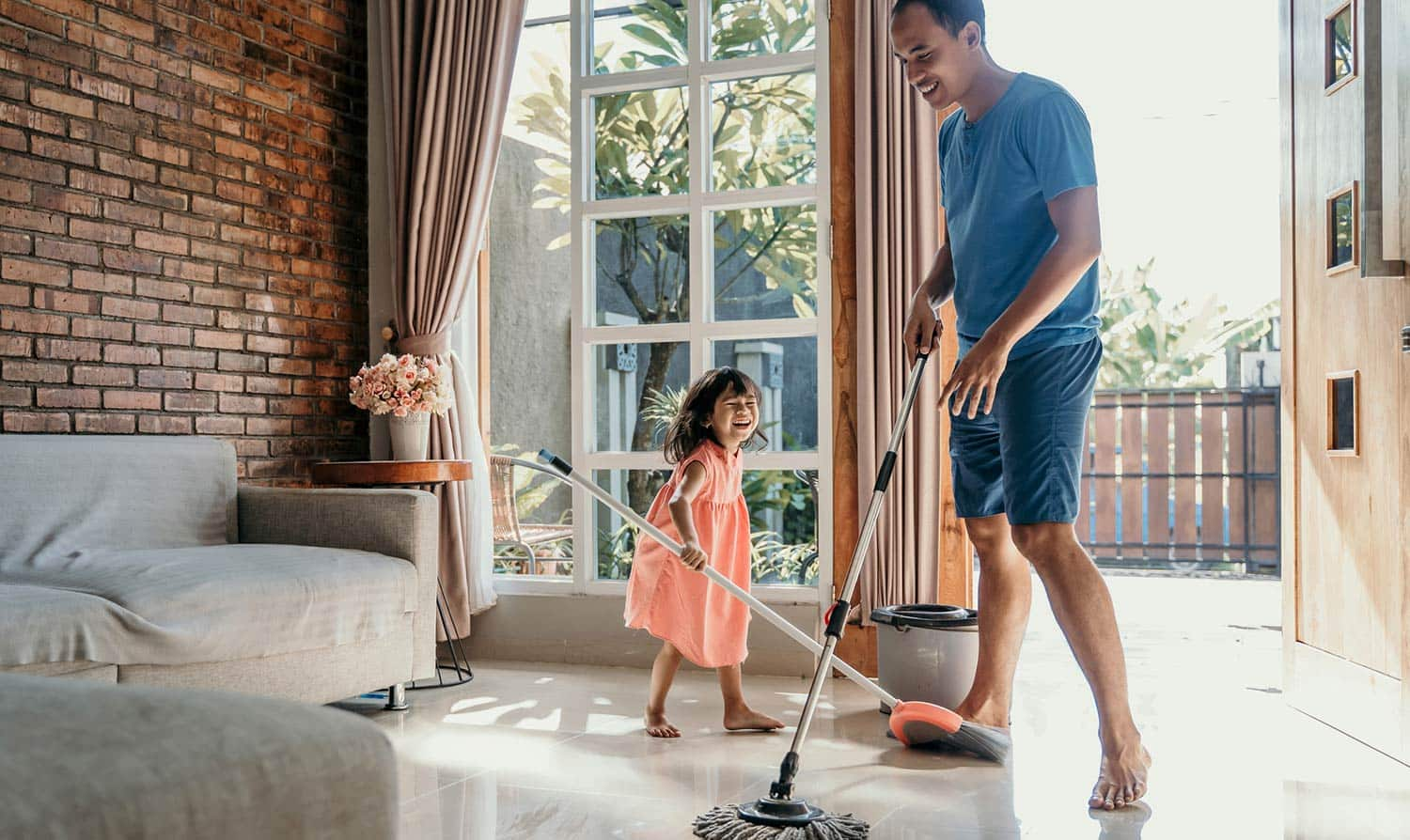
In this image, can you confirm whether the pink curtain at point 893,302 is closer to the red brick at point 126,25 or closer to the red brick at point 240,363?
the red brick at point 240,363

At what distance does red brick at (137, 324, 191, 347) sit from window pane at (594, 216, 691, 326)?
1329 mm

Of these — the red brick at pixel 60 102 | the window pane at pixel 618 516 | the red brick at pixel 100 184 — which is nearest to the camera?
the red brick at pixel 60 102

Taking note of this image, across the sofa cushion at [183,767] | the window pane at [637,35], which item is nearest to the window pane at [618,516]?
the window pane at [637,35]

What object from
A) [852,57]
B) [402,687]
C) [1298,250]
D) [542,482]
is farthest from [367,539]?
[1298,250]

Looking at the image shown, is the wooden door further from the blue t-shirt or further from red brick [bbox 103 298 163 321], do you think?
red brick [bbox 103 298 163 321]

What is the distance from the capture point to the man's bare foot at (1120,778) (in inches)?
91.9

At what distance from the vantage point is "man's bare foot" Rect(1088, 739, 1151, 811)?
2334 mm

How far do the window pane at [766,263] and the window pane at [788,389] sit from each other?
106 millimetres

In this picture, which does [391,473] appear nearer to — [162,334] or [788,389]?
[162,334]

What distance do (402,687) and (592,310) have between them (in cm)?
153

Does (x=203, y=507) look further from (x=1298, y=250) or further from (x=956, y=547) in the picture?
(x=1298, y=250)

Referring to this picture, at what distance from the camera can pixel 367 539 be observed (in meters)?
3.32

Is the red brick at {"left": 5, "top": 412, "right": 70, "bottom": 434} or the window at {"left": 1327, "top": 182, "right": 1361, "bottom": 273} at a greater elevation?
the window at {"left": 1327, "top": 182, "right": 1361, "bottom": 273}

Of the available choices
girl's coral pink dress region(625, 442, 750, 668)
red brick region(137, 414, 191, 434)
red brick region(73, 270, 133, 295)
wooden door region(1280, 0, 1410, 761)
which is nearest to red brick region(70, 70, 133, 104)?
red brick region(73, 270, 133, 295)
